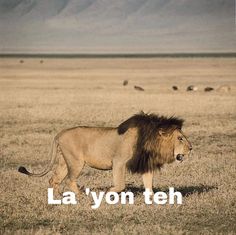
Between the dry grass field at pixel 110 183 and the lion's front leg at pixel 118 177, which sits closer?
the dry grass field at pixel 110 183

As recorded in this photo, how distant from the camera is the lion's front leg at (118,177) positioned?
9.80m

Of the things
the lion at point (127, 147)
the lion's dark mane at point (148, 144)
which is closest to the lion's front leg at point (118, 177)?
the lion at point (127, 147)

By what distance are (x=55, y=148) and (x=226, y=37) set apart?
614 feet

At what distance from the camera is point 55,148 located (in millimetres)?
10531

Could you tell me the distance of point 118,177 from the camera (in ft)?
32.2

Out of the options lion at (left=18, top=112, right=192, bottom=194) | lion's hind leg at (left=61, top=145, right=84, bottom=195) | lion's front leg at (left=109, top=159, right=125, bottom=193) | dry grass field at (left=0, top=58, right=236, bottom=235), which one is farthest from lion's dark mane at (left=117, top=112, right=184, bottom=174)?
lion's hind leg at (left=61, top=145, right=84, bottom=195)

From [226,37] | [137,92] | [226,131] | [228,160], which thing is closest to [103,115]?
[226,131]

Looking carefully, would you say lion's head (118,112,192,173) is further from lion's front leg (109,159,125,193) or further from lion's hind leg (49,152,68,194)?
lion's hind leg (49,152,68,194)

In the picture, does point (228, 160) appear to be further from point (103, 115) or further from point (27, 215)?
point (103, 115)

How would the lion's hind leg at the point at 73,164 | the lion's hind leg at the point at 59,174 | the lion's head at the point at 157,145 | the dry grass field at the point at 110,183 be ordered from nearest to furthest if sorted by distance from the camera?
the dry grass field at the point at 110,183, the lion's head at the point at 157,145, the lion's hind leg at the point at 73,164, the lion's hind leg at the point at 59,174

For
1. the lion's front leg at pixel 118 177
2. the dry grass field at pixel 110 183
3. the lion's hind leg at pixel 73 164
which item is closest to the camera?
the dry grass field at pixel 110 183

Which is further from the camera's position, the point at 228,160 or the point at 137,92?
the point at 137,92

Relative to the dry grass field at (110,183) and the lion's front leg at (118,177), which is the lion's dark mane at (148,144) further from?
the dry grass field at (110,183)

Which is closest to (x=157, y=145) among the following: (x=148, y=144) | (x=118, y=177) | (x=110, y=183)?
(x=148, y=144)
